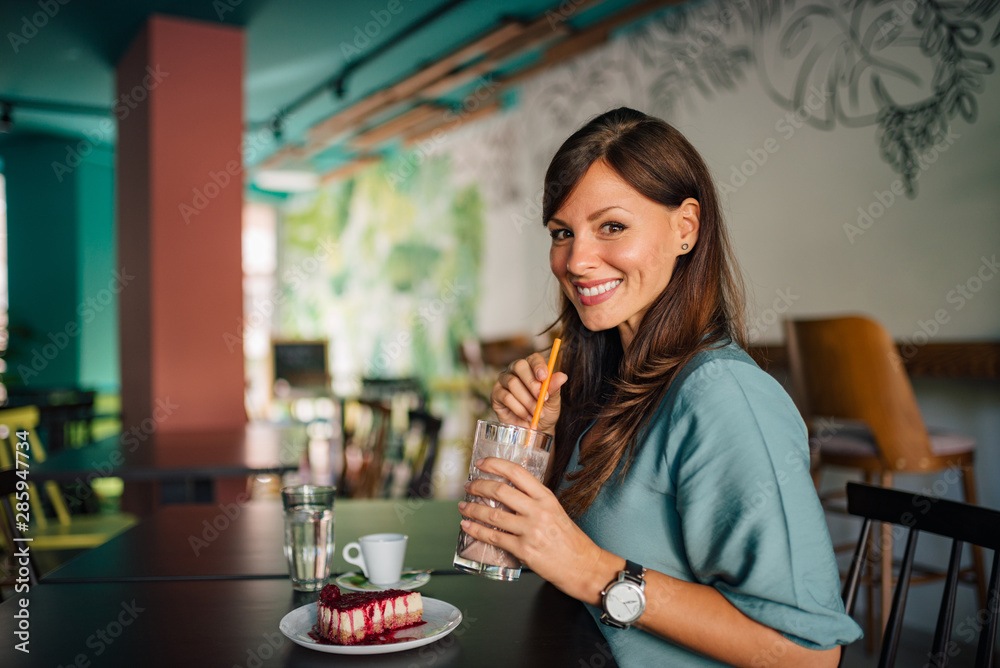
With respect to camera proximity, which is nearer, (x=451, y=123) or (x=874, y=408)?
(x=874, y=408)

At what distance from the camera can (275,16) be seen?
179 inches

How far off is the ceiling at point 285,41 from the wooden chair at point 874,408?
2.43 m

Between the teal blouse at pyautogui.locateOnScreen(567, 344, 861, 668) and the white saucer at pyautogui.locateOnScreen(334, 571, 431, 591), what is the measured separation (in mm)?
309

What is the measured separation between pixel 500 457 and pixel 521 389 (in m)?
0.29

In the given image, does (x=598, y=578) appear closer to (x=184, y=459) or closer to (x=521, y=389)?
(x=521, y=389)

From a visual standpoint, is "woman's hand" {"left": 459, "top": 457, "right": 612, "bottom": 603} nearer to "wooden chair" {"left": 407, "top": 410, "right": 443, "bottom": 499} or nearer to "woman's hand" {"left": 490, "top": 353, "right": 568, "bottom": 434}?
"woman's hand" {"left": 490, "top": 353, "right": 568, "bottom": 434}

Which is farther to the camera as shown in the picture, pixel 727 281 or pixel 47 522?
pixel 47 522

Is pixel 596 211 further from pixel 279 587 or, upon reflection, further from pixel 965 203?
pixel 965 203

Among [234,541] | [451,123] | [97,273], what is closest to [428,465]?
[234,541]

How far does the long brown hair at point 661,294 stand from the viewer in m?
1.14

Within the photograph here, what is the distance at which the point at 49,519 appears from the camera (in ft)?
11.1

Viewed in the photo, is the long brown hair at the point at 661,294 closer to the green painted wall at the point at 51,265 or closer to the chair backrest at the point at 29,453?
the chair backrest at the point at 29,453

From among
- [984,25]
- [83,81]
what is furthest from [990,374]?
[83,81]

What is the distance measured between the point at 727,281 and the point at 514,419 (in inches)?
16.4
